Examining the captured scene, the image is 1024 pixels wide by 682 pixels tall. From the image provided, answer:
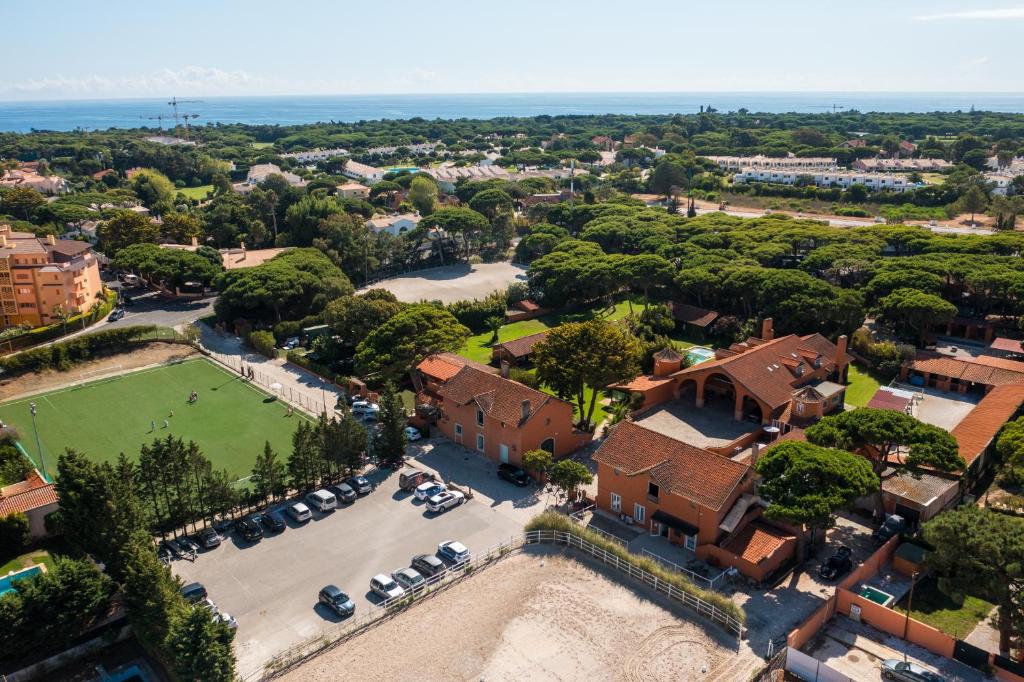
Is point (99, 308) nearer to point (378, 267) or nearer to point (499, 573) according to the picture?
point (378, 267)

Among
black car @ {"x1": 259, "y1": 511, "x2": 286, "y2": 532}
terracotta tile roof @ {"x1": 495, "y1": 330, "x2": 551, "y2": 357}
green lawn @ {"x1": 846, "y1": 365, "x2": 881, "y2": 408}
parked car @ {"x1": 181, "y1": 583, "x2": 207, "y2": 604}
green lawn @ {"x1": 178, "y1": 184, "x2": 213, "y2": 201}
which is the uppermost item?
green lawn @ {"x1": 178, "y1": 184, "x2": 213, "y2": 201}

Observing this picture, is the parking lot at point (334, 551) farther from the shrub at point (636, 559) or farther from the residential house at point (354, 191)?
the residential house at point (354, 191)

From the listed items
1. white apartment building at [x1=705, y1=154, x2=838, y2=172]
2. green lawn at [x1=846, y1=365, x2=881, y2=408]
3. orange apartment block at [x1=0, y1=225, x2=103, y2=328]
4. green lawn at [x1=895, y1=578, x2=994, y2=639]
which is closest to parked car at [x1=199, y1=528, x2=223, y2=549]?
green lawn at [x1=895, y1=578, x2=994, y2=639]

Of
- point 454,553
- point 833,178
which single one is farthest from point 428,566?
point 833,178

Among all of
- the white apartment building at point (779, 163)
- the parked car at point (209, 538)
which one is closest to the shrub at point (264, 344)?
the parked car at point (209, 538)

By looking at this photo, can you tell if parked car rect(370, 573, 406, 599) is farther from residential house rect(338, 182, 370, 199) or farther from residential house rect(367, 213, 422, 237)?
residential house rect(338, 182, 370, 199)
